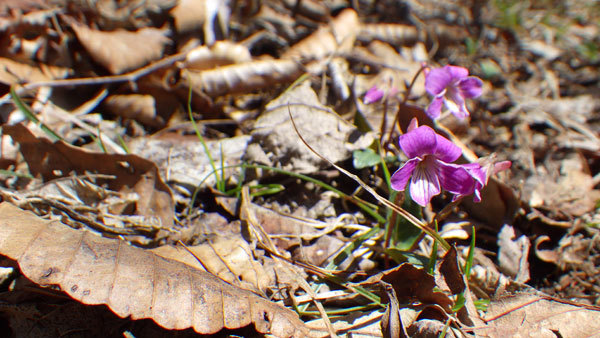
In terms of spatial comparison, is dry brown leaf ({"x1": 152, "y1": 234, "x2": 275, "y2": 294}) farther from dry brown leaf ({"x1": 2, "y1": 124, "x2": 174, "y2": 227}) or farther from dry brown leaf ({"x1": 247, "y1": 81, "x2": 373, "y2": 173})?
dry brown leaf ({"x1": 247, "y1": 81, "x2": 373, "y2": 173})

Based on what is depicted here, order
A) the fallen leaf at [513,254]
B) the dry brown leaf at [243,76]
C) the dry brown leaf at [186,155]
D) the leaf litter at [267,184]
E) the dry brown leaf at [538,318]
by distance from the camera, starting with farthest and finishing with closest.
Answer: the dry brown leaf at [243,76] < the dry brown leaf at [186,155] < the fallen leaf at [513,254] < the dry brown leaf at [538,318] < the leaf litter at [267,184]

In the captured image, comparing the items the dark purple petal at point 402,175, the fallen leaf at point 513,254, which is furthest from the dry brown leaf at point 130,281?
the fallen leaf at point 513,254

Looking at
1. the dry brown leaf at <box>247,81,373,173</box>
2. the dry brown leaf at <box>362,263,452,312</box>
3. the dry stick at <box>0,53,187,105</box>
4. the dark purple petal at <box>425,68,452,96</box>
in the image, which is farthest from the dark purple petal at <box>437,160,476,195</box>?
the dry stick at <box>0,53,187,105</box>

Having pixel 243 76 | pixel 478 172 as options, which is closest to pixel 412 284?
pixel 478 172

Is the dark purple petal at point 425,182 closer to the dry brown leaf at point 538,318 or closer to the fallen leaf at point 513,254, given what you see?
the dry brown leaf at point 538,318

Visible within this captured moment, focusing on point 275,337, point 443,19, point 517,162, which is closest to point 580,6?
point 443,19
